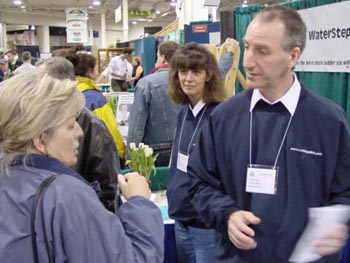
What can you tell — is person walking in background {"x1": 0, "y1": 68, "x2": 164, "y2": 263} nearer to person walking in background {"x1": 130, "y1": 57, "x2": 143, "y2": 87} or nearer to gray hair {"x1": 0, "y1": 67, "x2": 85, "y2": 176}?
gray hair {"x1": 0, "y1": 67, "x2": 85, "y2": 176}

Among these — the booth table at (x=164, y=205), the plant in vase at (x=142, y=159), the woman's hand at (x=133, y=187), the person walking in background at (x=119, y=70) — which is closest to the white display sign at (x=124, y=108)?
the booth table at (x=164, y=205)

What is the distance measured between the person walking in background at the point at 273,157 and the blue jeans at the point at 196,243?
38 centimetres

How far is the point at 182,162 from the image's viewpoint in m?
2.17

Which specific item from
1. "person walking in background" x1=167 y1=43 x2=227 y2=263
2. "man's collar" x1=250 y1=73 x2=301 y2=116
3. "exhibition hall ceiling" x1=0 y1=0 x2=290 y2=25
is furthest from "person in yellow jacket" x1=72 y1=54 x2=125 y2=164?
"exhibition hall ceiling" x1=0 y1=0 x2=290 y2=25

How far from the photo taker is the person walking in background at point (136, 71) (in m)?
10.4

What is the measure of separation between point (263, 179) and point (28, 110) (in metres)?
0.78

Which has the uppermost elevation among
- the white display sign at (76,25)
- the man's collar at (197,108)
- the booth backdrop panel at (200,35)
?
the white display sign at (76,25)

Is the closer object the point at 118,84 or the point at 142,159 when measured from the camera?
the point at 142,159

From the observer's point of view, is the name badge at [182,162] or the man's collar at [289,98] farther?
the name badge at [182,162]

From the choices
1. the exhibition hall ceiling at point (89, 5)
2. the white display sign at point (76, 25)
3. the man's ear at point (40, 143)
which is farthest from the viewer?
the exhibition hall ceiling at point (89, 5)

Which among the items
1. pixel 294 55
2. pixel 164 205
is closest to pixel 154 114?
pixel 164 205

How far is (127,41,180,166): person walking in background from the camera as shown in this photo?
10.4 ft

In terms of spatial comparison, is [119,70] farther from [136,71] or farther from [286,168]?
[286,168]

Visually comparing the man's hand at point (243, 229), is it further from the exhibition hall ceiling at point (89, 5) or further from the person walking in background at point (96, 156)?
the exhibition hall ceiling at point (89, 5)
